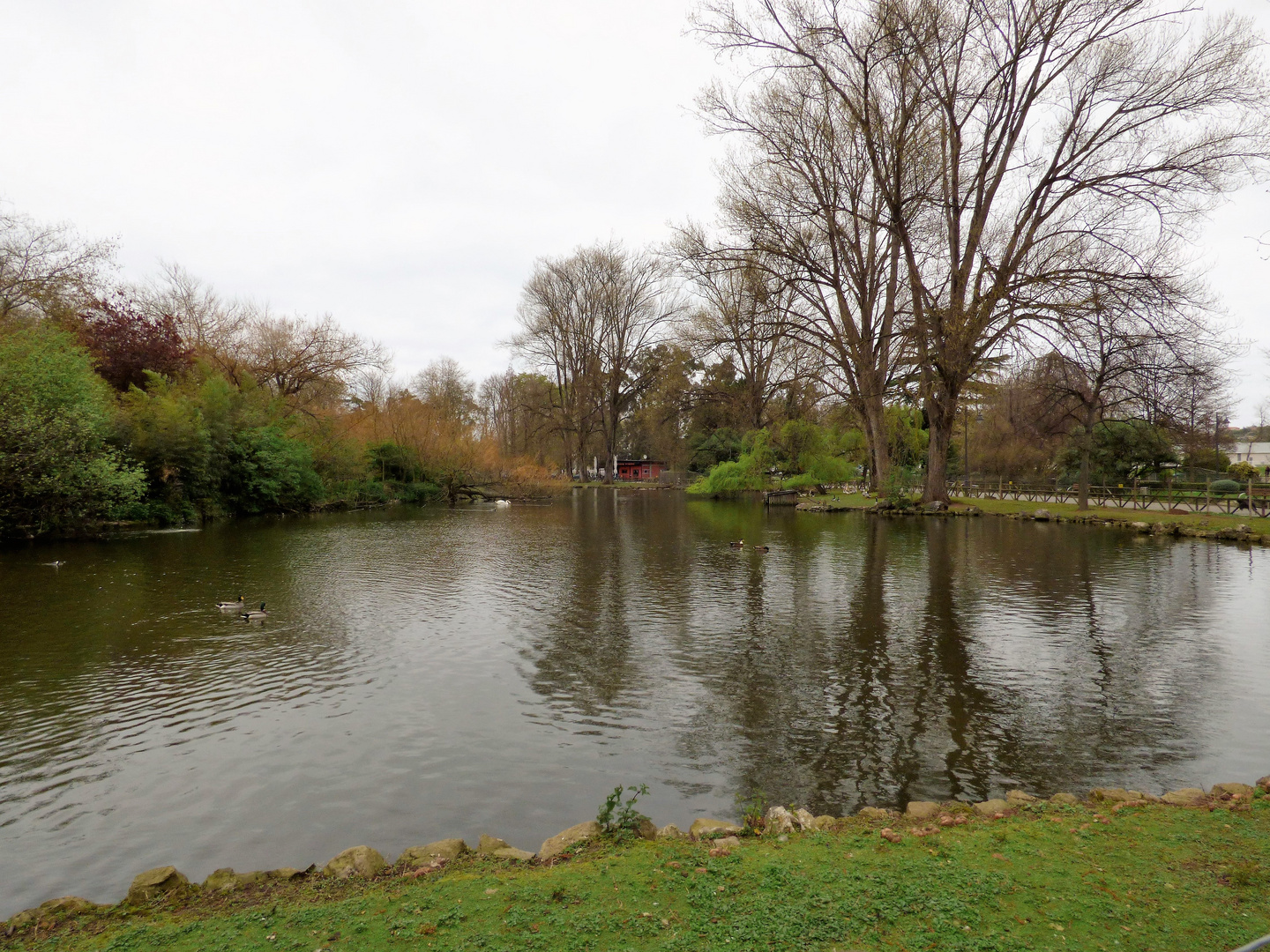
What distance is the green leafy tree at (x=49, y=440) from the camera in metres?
18.5

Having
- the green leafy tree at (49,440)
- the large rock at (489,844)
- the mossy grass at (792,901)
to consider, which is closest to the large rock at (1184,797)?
the mossy grass at (792,901)

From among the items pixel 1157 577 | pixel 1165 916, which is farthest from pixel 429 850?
pixel 1157 577

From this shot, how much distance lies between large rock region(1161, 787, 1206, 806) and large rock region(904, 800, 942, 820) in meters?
1.71

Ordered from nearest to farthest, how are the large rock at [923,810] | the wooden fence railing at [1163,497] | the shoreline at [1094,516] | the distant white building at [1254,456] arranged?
the large rock at [923,810] → the shoreline at [1094,516] → the wooden fence railing at [1163,497] → the distant white building at [1254,456]

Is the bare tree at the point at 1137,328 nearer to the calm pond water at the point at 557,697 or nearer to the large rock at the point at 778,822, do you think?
the calm pond water at the point at 557,697

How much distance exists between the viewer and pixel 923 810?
4.93 metres

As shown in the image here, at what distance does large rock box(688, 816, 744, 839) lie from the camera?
4.61m

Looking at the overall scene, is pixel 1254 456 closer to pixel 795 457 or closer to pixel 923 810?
pixel 795 457

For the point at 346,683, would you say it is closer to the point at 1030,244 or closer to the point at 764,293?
the point at 764,293

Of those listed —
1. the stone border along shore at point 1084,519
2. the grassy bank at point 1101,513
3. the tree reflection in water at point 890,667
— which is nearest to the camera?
the tree reflection in water at point 890,667

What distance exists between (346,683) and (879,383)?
27.5 metres

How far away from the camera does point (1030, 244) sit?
23.9 meters

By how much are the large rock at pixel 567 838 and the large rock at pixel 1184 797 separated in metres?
3.89

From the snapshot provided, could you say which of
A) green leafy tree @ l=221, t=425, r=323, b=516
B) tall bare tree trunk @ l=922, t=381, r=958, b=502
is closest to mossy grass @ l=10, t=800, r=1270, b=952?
tall bare tree trunk @ l=922, t=381, r=958, b=502
